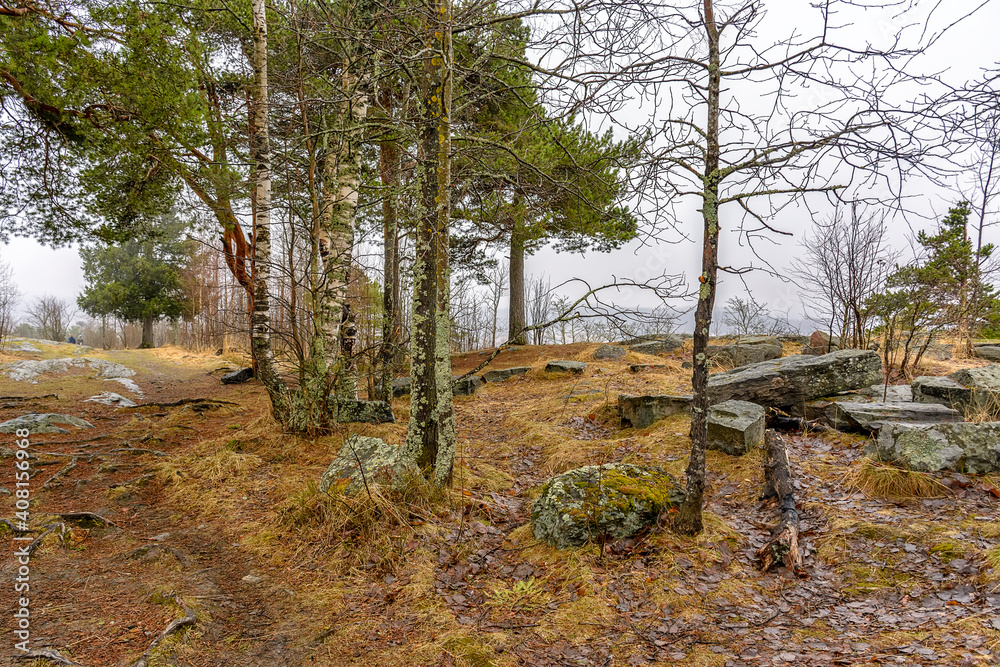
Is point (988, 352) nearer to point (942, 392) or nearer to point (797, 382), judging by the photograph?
point (942, 392)

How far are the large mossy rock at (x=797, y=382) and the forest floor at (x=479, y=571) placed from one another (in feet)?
2.20

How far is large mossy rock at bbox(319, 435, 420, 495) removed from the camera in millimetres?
4191

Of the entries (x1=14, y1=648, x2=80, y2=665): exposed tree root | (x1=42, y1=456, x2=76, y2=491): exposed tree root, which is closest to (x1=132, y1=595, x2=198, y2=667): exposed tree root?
Result: (x1=14, y1=648, x2=80, y2=665): exposed tree root

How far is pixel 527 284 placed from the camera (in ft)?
70.2

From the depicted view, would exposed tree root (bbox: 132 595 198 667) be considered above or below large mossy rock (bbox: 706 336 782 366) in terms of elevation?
below

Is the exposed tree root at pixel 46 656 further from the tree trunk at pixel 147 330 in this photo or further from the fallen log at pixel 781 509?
the tree trunk at pixel 147 330

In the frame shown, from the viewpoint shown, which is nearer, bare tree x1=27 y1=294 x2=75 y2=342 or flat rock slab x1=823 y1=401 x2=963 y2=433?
flat rock slab x1=823 y1=401 x2=963 y2=433

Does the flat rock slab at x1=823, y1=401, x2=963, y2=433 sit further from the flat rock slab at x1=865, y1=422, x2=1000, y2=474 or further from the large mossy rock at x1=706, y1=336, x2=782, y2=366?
the large mossy rock at x1=706, y1=336, x2=782, y2=366

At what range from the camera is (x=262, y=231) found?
7.12 metres

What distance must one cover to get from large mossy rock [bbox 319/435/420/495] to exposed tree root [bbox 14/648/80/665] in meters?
1.99

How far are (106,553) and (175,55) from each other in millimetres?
6716

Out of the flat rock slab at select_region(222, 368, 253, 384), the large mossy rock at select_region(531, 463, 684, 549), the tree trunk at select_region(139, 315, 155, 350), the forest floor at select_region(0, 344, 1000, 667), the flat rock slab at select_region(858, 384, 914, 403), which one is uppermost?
the tree trunk at select_region(139, 315, 155, 350)

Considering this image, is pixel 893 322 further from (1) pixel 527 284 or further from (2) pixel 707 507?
→ (1) pixel 527 284

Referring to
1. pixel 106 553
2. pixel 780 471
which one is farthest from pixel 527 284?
pixel 106 553
